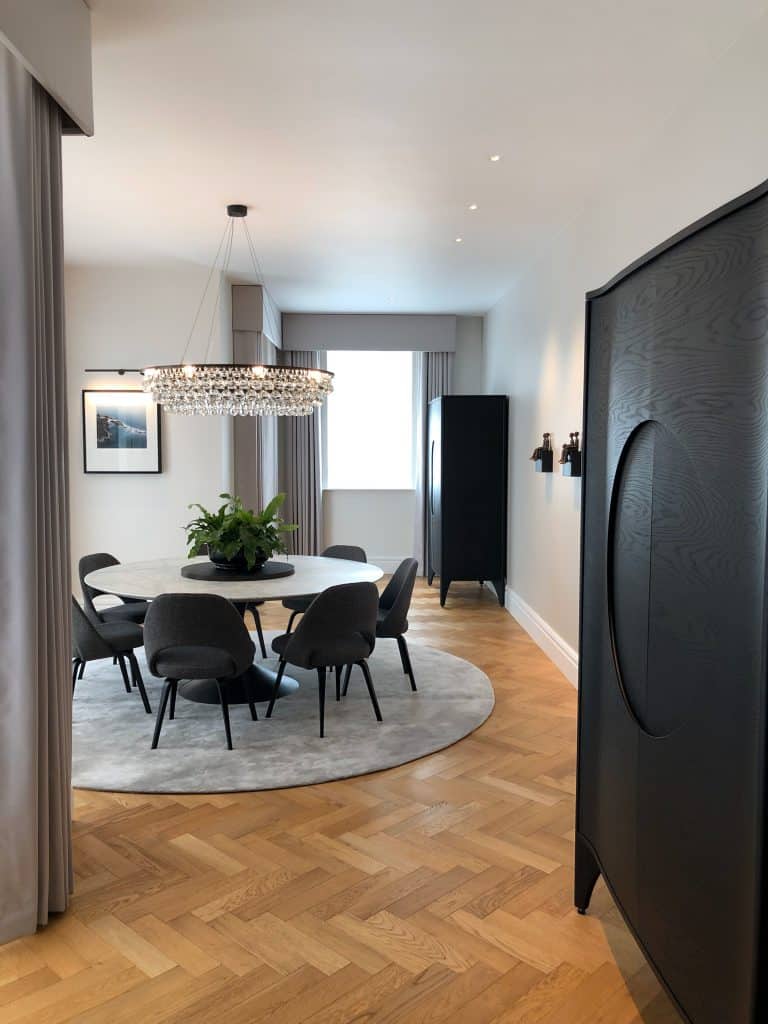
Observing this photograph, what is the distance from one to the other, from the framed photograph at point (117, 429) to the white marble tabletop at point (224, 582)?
76.1 inches

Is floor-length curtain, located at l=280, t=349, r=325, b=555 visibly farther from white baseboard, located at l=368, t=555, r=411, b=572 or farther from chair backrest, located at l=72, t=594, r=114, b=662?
chair backrest, located at l=72, t=594, r=114, b=662

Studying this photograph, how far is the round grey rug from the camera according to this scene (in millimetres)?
3484

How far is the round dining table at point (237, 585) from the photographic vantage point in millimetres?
4090

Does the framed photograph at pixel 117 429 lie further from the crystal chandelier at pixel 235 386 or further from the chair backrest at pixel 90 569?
the chair backrest at pixel 90 569

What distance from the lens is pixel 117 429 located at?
263 inches

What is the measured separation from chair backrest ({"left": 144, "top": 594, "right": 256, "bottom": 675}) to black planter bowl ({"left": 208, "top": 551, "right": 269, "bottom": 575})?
0.92 m

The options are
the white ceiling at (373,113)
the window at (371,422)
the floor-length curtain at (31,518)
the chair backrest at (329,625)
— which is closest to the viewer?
the floor-length curtain at (31,518)

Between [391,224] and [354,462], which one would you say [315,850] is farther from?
[354,462]

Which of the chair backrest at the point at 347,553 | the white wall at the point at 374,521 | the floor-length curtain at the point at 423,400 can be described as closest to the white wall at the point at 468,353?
the floor-length curtain at the point at 423,400

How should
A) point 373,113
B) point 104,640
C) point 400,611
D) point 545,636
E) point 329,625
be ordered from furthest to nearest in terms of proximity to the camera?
point 545,636
point 400,611
point 104,640
point 329,625
point 373,113

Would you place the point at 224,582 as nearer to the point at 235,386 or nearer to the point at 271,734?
the point at 271,734

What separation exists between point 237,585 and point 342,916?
6.91 ft

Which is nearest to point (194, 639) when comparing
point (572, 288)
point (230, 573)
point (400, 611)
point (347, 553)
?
point (230, 573)

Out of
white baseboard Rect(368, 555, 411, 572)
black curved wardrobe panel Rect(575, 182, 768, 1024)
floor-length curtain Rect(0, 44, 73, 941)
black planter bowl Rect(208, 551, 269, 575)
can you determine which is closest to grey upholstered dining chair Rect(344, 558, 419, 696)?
black planter bowl Rect(208, 551, 269, 575)
